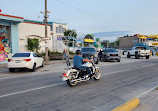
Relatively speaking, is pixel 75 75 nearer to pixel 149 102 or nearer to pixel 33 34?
pixel 149 102

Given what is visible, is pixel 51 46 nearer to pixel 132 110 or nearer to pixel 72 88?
pixel 72 88

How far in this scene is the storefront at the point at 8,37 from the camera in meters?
19.1

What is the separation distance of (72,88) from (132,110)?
3112 millimetres

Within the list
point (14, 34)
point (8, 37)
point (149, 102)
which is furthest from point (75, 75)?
point (8, 37)

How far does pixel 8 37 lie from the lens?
2012 centimetres

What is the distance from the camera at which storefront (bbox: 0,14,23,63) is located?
1913 cm

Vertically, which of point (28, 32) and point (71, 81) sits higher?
point (28, 32)

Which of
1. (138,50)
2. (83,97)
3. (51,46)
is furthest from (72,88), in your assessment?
(138,50)

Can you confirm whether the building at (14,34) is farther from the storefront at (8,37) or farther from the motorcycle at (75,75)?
the motorcycle at (75,75)

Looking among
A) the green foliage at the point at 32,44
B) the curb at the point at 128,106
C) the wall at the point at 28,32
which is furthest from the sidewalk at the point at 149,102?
the green foliage at the point at 32,44

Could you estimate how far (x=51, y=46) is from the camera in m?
25.9

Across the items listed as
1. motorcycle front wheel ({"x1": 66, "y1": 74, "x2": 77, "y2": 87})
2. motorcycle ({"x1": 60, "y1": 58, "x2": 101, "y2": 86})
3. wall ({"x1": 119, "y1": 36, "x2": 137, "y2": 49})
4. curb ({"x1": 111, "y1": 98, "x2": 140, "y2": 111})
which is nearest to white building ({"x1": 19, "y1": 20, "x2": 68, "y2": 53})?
motorcycle ({"x1": 60, "y1": 58, "x2": 101, "y2": 86})

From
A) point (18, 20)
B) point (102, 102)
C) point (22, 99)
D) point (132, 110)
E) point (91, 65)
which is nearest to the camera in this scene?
point (132, 110)

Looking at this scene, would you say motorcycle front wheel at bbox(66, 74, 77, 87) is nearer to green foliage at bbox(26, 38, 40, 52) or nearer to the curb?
the curb
